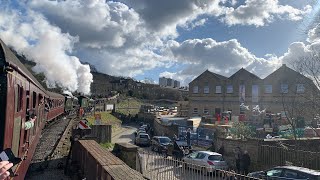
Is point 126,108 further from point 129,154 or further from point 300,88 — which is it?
point 129,154

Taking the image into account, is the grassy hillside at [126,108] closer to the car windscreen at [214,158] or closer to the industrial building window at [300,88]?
the industrial building window at [300,88]

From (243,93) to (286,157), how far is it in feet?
101

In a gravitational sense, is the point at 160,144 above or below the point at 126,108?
below

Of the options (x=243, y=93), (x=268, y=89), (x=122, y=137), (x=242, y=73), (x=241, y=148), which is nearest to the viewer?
(x=241, y=148)

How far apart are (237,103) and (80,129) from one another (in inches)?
1465

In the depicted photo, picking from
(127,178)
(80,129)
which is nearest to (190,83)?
(80,129)

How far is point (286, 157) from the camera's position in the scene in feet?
54.4

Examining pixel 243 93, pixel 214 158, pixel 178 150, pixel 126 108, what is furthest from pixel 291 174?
pixel 126 108

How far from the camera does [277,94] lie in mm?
42938

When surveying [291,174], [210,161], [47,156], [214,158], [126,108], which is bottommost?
[210,161]

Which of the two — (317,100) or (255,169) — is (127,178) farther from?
(317,100)

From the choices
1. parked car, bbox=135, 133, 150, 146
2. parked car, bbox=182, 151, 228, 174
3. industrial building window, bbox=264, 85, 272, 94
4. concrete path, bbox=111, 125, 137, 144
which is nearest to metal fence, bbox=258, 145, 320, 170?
parked car, bbox=182, 151, 228, 174

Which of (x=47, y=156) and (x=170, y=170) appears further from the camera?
(x=47, y=156)

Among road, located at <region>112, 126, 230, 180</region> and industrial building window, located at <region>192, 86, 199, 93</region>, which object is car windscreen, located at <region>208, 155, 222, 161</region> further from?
industrial building window, located at <region>192, 86, 199, 93</region>
